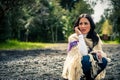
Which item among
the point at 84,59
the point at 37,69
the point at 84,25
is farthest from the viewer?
the point at 37,69

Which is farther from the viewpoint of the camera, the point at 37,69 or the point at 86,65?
the point at 37,69

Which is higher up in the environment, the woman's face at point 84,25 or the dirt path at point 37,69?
the woman's face at point 84,25

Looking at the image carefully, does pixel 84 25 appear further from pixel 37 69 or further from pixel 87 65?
pixel 37 69

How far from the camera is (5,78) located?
1125 centimetres

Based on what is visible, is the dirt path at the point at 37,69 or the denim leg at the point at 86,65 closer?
the denim leg at the point at 86,65

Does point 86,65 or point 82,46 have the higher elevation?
point 82,46

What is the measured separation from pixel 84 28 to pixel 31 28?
57.9 m

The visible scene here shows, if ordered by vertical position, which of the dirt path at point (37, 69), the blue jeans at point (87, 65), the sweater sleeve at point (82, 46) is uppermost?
the sweater sleeve at point (82, 46)

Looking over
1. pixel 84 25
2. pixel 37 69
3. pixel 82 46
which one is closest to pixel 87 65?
pixel 82 46

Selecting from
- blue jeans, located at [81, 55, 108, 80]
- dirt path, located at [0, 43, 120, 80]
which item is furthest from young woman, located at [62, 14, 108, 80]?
dirt path, located at [0, 43, 120, 80]

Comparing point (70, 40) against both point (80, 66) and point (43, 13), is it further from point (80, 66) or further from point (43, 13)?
point (43, 13)

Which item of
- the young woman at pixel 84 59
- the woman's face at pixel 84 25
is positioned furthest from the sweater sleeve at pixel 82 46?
the woman's face at pixel 84 25

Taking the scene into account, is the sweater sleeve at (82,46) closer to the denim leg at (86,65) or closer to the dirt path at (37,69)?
the denim leg at (86,65)

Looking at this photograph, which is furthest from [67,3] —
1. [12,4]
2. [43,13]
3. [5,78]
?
[5,78]
